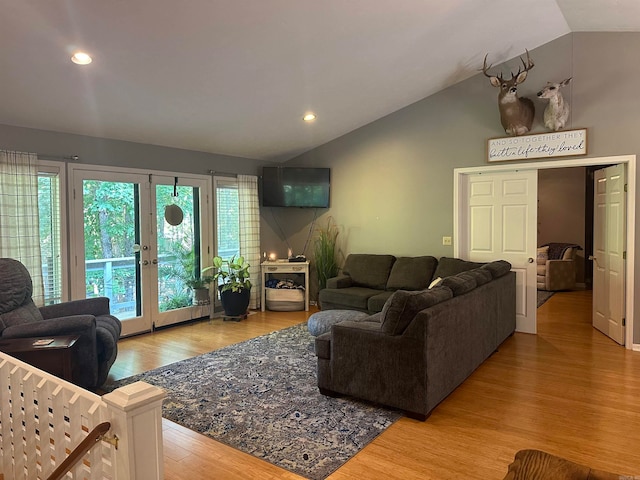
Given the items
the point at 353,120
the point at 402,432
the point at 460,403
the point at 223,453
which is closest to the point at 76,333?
the point at 223,453

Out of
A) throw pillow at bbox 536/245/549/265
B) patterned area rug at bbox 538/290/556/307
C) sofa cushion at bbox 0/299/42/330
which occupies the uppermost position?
throw pillow at bbox 536/245/549/265

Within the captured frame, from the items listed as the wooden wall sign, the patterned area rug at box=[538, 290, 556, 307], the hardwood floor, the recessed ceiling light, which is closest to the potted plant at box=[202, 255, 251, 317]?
the hardwood floor

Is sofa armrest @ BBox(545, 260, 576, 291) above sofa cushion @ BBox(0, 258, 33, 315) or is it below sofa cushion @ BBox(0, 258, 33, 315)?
below

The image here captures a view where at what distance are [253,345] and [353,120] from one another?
11.0 feet

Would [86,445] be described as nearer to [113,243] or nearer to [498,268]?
[113,243]

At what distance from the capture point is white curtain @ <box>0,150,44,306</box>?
4094mm

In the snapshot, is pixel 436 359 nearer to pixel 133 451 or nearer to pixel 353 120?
pixel 133 451

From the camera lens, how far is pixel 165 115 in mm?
4695

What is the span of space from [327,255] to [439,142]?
2291 mm

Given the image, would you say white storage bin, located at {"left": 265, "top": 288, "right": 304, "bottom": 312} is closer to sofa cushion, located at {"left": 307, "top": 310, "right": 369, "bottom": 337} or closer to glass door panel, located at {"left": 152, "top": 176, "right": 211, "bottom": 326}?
glass door panel, located at {"left": 152, "top": 176, "right": 211, "bottom": 326}

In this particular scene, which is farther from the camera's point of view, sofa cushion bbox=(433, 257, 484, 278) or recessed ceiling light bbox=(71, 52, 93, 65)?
sofa cushion bbox=(433, 257, 484, 278)

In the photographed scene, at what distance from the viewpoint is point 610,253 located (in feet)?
16.7

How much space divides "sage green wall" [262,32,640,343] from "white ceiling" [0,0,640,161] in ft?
0.72

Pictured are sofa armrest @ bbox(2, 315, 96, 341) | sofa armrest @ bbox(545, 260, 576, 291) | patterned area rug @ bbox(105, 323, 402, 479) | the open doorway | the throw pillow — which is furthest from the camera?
the open doorway
